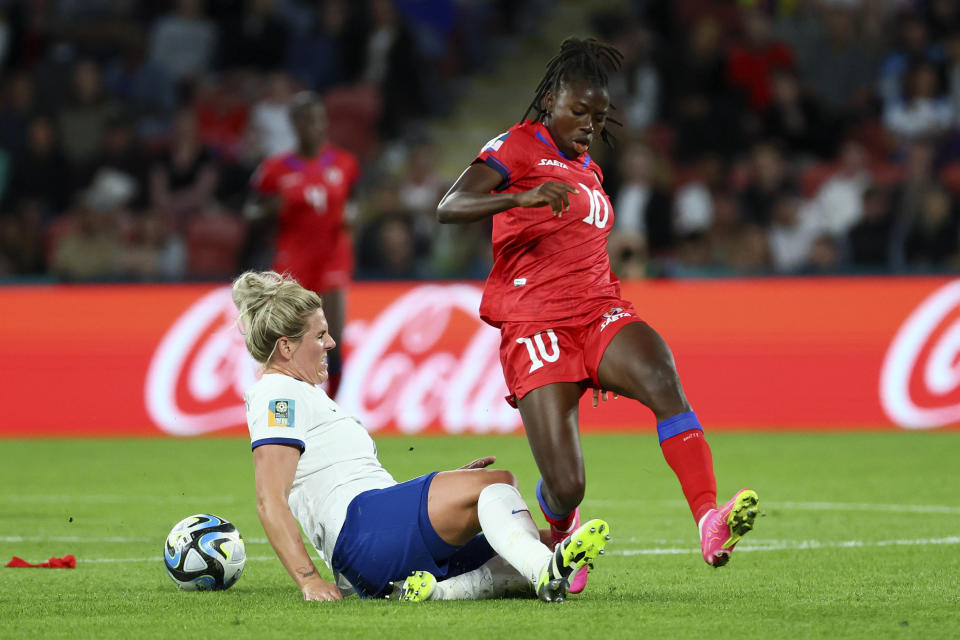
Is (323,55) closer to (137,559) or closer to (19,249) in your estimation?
(19,249)

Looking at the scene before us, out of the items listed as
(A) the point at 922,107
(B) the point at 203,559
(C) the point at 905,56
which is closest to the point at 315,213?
(B) the point at 203,559

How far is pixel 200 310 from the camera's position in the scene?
522 inches

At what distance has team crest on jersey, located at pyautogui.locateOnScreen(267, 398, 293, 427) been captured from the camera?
514 cm

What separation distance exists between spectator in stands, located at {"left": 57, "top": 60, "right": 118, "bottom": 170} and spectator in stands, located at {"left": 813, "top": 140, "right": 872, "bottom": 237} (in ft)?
27.8

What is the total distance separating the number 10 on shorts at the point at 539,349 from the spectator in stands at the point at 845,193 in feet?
34.4

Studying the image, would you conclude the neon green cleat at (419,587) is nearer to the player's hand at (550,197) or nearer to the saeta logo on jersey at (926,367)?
the player's hand at (550,197)

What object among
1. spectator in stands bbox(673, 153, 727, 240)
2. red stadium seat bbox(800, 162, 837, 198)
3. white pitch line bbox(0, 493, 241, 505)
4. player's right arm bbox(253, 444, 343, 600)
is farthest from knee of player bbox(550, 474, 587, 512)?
red stadium seat bbox(800, 162, 837, 198)

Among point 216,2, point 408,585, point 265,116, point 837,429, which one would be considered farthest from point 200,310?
point 408,585

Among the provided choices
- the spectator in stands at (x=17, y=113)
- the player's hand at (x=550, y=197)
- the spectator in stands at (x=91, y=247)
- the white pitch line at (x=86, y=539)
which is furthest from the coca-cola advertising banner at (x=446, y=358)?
the player's hand at (x=550, y=197)

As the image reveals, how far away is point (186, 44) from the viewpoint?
738 inches

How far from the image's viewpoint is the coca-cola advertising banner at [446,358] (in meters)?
12.9

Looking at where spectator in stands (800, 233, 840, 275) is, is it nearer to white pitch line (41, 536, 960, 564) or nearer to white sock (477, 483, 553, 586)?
white pitch line (41, 536, 960, 564)

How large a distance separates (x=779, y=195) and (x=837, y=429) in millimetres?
3621

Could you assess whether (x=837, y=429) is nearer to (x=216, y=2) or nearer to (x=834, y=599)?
(x=834, y=599)
